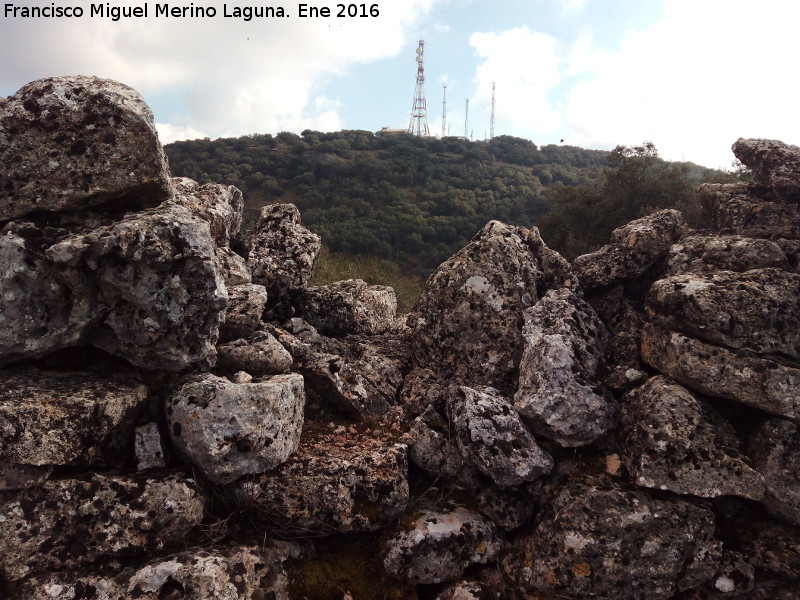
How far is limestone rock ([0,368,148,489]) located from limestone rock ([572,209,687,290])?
17.3 feet

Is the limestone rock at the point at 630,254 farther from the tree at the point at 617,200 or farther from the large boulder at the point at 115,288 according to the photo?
the tree at the point at 617,200

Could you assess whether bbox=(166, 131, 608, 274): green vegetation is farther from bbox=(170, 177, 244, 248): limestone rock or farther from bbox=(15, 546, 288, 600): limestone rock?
bbox=(15, 546, 288, 600): limestone rock

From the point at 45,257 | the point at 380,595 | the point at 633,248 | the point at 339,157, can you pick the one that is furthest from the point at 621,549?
the point at 339,157

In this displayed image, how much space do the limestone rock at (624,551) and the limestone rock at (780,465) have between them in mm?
618

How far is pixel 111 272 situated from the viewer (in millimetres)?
4250

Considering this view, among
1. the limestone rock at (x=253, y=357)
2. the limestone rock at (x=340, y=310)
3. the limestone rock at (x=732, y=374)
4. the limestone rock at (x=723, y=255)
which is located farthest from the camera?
the limestone rock at (x=340, y=310)

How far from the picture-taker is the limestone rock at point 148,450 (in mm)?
4297

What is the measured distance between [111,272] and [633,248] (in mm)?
5708

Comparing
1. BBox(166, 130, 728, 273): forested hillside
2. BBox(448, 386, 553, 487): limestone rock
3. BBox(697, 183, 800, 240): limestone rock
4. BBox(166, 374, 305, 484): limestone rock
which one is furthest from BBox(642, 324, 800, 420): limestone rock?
BBox(166, 130, 728, 273): forested hillside

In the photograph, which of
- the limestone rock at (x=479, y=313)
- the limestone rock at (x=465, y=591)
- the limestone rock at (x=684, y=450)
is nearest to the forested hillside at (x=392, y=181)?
the limestone rock at (x=479, y=313)

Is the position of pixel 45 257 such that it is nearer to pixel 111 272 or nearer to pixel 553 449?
pixel 111 272

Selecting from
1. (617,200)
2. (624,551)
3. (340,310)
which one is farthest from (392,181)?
(624,551)

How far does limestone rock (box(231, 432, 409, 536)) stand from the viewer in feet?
14.6

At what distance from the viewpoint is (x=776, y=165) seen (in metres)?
6.05
